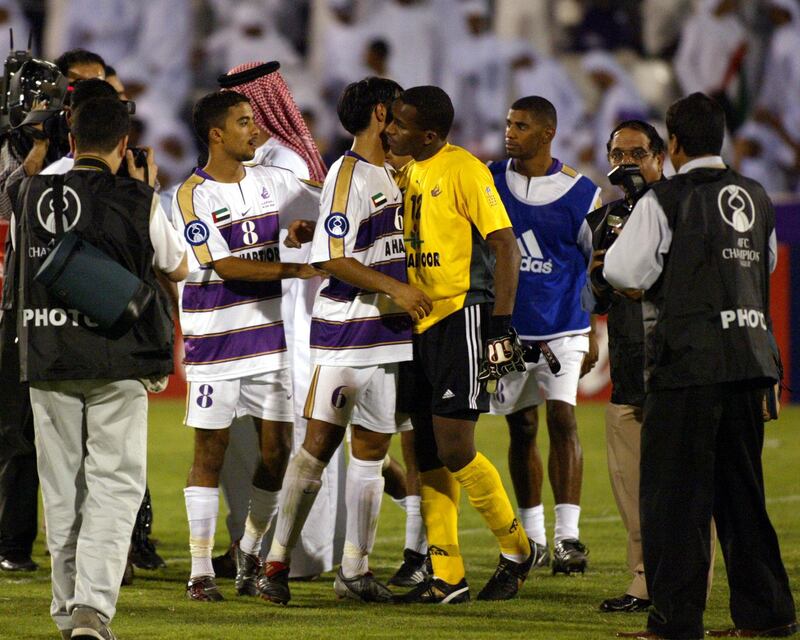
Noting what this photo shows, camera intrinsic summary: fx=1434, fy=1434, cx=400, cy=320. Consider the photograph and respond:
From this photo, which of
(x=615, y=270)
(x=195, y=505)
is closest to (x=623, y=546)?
(x=195, y=505)

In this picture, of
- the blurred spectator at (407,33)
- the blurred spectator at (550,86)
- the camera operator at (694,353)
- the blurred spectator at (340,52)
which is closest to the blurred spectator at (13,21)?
the blurred spectator at (340,52)

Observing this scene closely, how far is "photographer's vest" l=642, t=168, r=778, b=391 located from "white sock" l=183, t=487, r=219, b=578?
2.15m

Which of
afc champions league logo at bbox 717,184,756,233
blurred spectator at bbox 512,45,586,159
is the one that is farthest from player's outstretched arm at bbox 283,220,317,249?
blurred spectator at bbox 512,45,586,159

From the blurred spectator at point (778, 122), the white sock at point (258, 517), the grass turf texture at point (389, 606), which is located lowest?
the grass turf texture at point (389, 606)

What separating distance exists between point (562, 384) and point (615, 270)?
7.96 feet

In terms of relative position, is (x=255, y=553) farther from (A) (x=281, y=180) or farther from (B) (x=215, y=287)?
(A) (x=281, y=180)

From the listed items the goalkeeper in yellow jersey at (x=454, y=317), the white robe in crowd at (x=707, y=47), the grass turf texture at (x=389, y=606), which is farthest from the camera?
the white robe in crowd at (x=707, y=47)

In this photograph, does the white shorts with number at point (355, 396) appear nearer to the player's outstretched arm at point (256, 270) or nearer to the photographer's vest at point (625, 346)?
the player's outstretched arm at point (256, 270)

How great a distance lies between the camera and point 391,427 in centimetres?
609

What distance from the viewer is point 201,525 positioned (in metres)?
6.15

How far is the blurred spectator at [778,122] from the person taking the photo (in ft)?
51.1

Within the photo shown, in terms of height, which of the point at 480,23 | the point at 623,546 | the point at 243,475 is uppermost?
the point at 480,23

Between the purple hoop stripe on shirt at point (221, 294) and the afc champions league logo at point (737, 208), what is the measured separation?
2217mm

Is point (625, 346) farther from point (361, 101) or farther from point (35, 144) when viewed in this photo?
point (35, 144)
